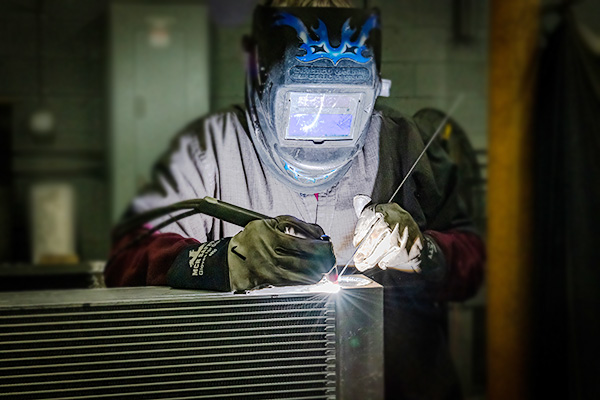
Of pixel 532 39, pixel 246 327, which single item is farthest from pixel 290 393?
pixel 532 39

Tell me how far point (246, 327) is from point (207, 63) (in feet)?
2.23

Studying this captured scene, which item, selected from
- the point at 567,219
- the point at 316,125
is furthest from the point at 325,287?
the point at 567,219

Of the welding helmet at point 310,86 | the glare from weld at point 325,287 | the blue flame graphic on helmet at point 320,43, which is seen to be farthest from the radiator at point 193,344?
the blue flame graphic on helmet at point 320,43

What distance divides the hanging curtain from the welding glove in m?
0.77

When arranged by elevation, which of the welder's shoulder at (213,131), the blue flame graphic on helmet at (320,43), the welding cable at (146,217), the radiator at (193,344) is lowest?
the radiator at (193,344)

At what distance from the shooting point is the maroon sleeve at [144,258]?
43.9 inches

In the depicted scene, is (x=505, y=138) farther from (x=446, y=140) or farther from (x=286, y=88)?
(x=286, y=88)

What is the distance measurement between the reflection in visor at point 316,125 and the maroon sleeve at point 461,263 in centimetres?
46

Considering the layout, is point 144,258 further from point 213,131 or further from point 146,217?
point 213,131

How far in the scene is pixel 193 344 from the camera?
102cm

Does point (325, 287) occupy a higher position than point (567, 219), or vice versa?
point (567, 219)

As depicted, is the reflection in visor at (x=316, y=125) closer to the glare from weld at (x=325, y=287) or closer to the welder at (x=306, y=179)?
the welder at (x=306, y=179)

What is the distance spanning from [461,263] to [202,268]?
0.83m

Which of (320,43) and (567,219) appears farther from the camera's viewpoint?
(567,219)
